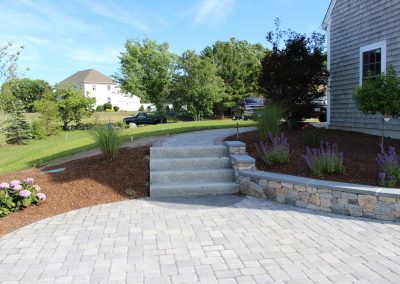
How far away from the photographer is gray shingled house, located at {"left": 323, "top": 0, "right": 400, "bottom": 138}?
9.01 meters

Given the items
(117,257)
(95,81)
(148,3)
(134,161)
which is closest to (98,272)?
(117,257)

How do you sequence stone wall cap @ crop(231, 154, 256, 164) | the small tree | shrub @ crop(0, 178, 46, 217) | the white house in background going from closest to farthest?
shrub @ crop(0, 178, 46, 217) → stone wall cap @ crop(231, 154, 256, 164) → the small tree → the white house in background

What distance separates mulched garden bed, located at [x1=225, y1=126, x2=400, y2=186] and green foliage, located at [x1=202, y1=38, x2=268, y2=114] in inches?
890

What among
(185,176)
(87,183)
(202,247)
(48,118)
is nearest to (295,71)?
(185,176)

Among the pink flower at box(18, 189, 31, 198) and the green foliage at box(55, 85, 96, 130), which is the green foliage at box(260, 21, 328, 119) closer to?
the pink flower at box(18, 189, 31, 198)

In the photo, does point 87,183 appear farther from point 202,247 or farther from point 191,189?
point 202,247

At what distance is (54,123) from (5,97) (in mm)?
15540

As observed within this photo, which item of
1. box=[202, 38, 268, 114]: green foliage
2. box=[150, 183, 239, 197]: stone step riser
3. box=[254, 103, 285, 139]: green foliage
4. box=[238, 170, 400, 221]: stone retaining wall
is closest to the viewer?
box=[238, 170, 400, 221]: stone retaining wall

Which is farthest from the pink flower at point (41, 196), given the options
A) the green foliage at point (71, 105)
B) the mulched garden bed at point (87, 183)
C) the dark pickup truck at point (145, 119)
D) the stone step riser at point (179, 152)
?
the green foliage at point (71, 105)

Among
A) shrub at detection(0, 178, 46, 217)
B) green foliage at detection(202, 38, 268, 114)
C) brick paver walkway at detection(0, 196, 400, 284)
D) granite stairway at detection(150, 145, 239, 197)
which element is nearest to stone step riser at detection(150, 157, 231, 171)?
granite stairway at detection(150, 145, 239, 197)

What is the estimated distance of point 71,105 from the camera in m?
28.1

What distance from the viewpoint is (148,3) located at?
11.9 m

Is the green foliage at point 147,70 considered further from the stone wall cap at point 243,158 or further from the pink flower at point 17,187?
the pink flower at point 17,187

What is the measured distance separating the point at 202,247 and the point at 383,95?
16.2 ft
